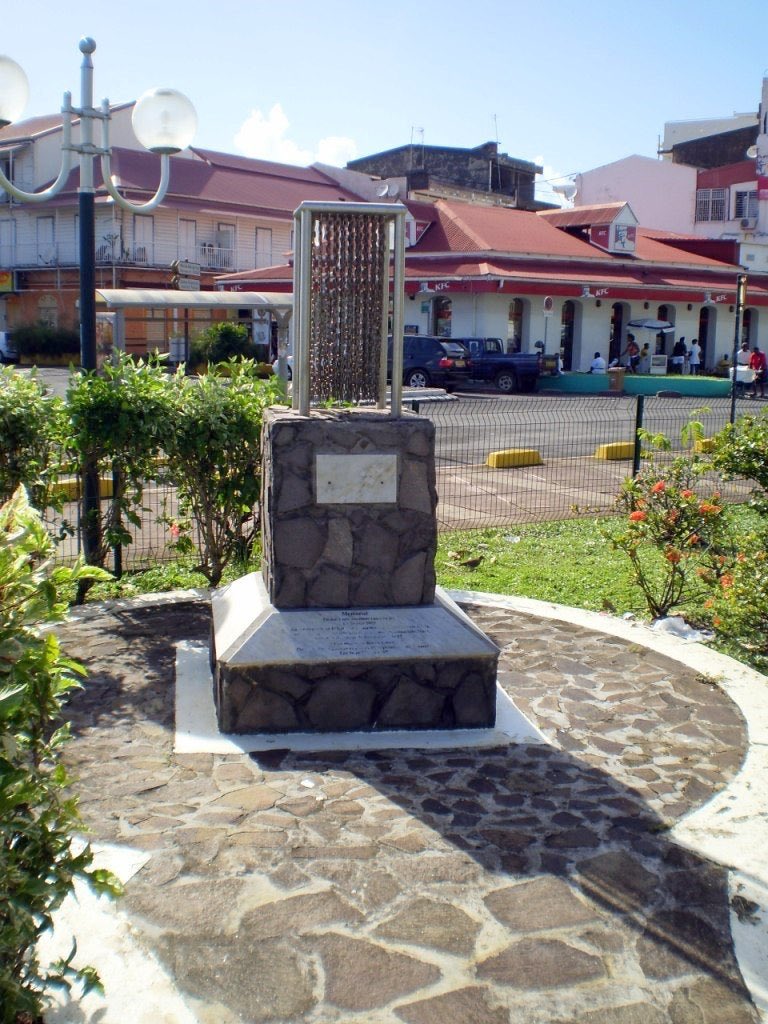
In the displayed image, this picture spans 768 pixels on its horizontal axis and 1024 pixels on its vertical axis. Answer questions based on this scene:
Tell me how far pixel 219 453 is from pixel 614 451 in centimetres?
1048

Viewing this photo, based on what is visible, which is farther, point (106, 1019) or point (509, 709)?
point (509, 709)

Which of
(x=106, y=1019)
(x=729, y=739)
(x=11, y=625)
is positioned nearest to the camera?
(x=11, y=625)

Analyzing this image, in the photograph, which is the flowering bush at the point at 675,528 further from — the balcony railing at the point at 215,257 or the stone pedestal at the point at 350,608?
the balcony railing at the point at 215,257

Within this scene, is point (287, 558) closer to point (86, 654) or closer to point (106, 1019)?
point (86, 654)

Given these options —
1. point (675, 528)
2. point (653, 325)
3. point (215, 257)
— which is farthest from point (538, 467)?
point (215, 257)

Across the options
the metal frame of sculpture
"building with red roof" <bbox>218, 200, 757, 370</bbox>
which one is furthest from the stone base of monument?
"building with red roof" <bbox>218, 200, 757, 370</bbox>

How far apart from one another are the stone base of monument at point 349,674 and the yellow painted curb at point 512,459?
33.7 feet

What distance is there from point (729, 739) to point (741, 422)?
2.81 metres

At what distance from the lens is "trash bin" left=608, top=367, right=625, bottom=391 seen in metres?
34.4

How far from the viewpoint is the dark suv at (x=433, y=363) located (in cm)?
3194

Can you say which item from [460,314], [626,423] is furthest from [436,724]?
[460,314]

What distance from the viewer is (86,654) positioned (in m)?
6.24

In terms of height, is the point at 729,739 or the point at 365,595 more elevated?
the point at 365,595

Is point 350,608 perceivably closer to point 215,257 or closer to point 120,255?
point 120,255
